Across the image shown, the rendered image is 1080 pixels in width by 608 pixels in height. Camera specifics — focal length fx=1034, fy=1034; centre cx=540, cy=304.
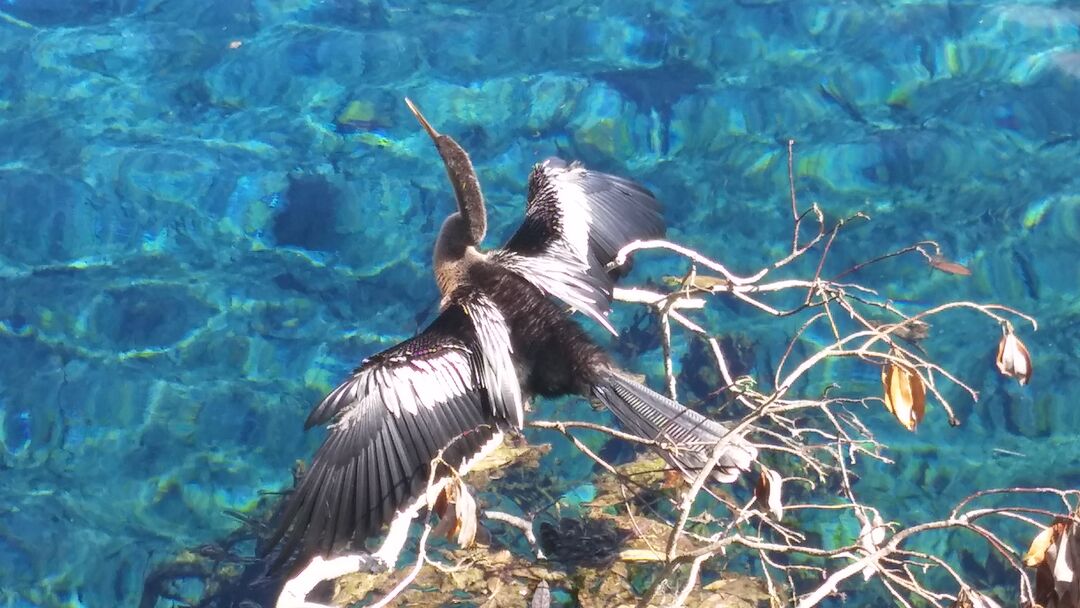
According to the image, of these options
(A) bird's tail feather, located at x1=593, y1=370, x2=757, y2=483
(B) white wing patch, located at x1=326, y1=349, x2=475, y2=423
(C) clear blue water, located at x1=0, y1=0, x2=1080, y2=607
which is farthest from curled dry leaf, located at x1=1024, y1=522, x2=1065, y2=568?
(C) clear blue water, located at x1=0, y1=0, x2=1080, y2=607

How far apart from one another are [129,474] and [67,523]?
1.35ft

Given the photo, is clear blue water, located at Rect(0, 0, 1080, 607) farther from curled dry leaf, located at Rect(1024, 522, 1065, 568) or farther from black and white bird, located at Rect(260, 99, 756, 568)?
curled dry leaf, located at Rect(1024, 522, 1065, 568)

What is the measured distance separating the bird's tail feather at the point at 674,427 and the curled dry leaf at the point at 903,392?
482 millimetres

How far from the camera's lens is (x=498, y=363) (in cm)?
387

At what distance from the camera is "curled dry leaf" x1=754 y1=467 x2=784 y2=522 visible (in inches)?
108

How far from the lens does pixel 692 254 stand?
149 inches

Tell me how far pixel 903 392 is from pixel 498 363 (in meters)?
1.52

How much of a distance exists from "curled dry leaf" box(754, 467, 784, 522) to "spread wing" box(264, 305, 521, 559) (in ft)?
3.15

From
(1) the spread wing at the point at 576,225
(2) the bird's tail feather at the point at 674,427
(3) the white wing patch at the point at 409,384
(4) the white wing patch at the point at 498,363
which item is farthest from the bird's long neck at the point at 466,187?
(2) the bird's tail feather at the point at 674,427


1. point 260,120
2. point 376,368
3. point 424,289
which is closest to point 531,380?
point 376,368

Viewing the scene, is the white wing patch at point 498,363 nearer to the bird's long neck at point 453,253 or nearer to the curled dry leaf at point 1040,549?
the bird's long neck at point 453,253

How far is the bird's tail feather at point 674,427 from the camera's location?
10.7 ft

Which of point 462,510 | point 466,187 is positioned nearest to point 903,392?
point 462,510

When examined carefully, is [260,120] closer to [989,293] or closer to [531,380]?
[531,380]
